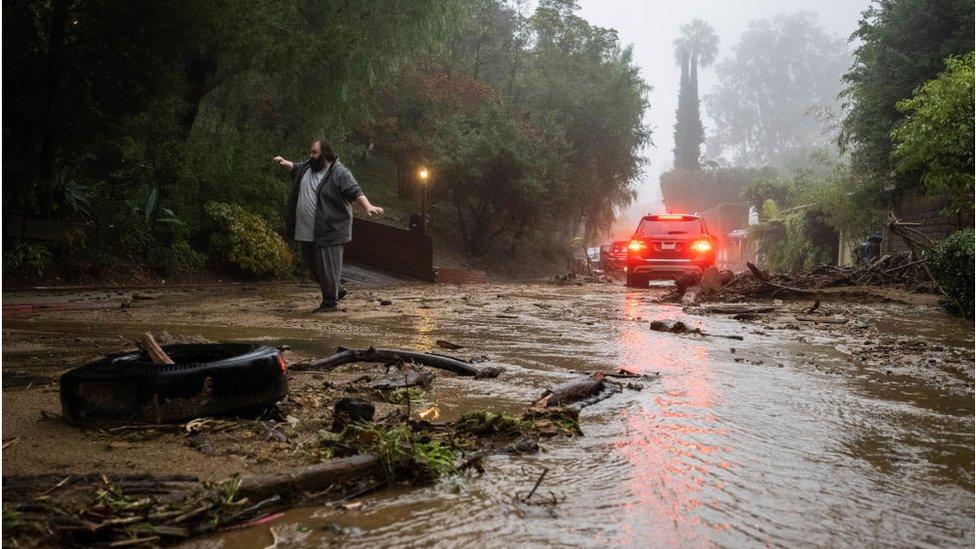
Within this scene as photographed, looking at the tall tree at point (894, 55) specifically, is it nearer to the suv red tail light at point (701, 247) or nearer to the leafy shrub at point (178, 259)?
the suv red tail light at point (701, 247)

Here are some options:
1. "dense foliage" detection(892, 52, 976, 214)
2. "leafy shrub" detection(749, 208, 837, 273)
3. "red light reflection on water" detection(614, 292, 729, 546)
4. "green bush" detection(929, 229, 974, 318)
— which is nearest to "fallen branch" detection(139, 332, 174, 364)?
"red light reflection on water" detection(614, 292, 729, 546)

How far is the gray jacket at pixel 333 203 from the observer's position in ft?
26.9

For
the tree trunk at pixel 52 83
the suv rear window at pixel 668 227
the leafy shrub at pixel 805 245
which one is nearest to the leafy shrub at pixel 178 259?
the tree trunk at pixel 52 83

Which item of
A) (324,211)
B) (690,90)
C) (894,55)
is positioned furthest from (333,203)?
(690,90)

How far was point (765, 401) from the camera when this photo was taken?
11.5ft

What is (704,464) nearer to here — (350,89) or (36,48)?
(36,48)

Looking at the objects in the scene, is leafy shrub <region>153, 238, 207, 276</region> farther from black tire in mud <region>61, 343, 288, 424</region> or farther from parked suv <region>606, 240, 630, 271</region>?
parked suv <region>606, 240, 630, 271</region>

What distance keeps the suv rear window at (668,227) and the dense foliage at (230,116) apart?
744cm

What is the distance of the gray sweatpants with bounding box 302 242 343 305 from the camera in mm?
8336

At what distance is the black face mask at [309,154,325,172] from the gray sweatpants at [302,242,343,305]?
2.80 feet

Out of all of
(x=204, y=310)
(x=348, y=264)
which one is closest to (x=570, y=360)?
(x=204, y=310)

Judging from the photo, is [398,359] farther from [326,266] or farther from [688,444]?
→ [326,266]

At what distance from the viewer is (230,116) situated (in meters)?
17.9

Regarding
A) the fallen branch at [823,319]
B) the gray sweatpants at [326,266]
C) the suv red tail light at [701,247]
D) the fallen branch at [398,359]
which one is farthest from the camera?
the suv red tail light at [701,247]
